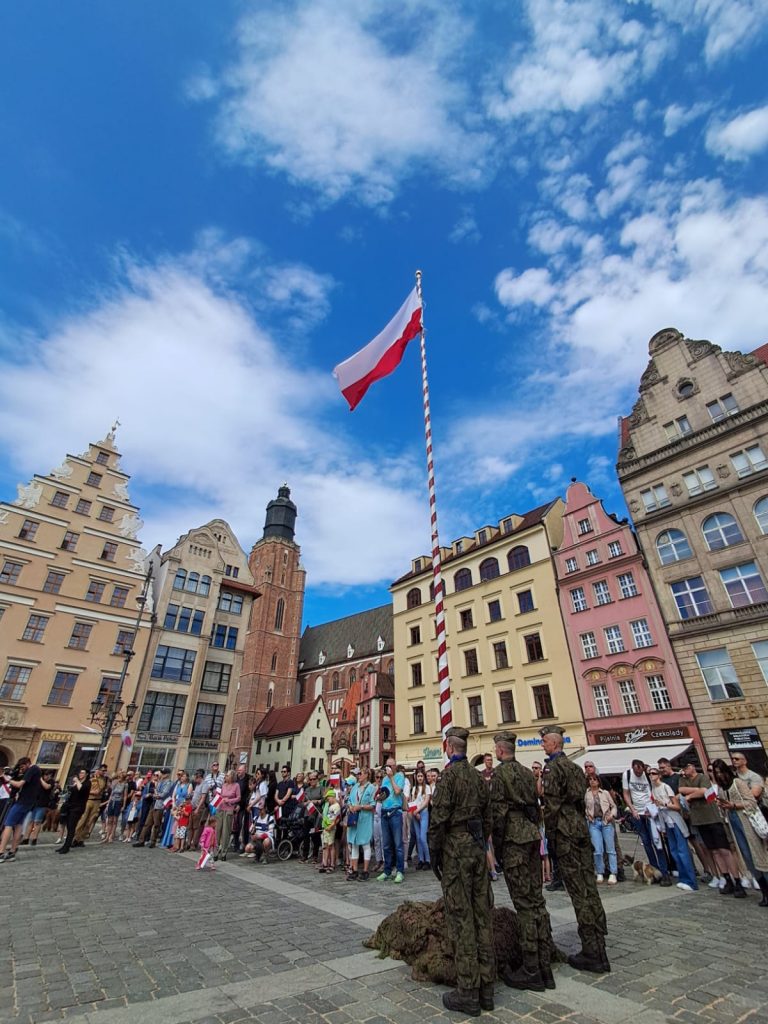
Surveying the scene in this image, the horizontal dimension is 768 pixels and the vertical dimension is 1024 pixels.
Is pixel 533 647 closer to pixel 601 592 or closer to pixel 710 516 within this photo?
pixel 601 592

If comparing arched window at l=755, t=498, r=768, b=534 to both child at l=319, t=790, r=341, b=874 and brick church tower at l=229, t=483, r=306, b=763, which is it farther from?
brick church tower at l=229, t=483, r=306, b=763

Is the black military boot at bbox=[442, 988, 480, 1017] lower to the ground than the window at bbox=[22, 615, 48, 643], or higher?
lower

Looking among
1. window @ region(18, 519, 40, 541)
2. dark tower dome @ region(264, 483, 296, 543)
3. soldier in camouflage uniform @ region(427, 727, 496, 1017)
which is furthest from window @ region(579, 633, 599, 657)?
dark tower dome @ region(264, 483, 296, 543)

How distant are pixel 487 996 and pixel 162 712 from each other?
31939mm

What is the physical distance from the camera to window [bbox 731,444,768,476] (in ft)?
79.9

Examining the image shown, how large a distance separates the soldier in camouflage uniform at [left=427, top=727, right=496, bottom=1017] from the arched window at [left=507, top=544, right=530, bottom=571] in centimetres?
3025

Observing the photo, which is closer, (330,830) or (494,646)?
(330,830)

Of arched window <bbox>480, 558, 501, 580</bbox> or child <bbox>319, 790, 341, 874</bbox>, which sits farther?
arched window <bbox>480, 558, 501, 580</bbox>

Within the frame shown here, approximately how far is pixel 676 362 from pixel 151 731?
38305mm

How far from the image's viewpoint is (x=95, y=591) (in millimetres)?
30703

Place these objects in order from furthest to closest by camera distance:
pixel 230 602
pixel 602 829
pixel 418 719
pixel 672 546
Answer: pixel 230 602
pixel 418 719
pixel 672 546
pixel 602 829

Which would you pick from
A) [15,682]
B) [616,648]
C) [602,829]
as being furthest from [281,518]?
[602,829]

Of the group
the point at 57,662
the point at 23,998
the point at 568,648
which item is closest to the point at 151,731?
the point at 57,662

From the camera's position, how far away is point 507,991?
445 cm
